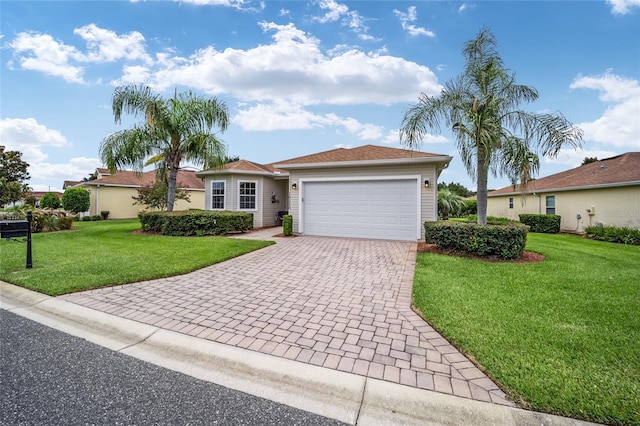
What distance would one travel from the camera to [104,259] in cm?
687

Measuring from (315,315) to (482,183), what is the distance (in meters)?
6.77

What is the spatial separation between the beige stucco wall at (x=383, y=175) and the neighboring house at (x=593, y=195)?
3029 mm

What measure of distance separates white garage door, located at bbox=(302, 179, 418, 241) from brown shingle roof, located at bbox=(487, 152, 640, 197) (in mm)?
4641

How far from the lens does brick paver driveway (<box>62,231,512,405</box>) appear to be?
2.59 meters

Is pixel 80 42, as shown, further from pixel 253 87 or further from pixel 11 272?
pixel 11 272

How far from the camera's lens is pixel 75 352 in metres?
2.84

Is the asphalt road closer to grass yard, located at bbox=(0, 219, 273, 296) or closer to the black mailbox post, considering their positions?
grass yard, located at bbox=(0, 219, 273, 296)

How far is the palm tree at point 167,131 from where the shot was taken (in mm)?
11734

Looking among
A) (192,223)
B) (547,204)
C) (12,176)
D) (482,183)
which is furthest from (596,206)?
(12,176)

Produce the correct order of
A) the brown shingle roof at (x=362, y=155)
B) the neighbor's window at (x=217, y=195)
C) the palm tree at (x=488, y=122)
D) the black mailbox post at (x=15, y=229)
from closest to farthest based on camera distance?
1. the black mailbox post at (x=15, y=229)
2. the palm tree at (x=488, y=122)
3. the brown shingle roof at (x=362, y=155)
4. the neighbor's window at (x=217, y=195)

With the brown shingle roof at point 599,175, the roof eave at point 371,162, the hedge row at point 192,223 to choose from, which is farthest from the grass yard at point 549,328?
the hedge row at point 192,223

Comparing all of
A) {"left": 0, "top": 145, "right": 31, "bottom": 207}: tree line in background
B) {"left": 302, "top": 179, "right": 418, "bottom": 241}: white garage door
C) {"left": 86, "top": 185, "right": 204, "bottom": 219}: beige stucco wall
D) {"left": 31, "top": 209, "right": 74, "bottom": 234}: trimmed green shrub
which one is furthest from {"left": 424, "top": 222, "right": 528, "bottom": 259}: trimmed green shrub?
{"left": 0, "top": 145, "right": 31, "bottom": 207}: tree line in background

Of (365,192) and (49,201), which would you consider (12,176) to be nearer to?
(49,201)

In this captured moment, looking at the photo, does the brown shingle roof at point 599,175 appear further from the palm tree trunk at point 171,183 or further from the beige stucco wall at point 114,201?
the beige stucco wall at point 114,201
